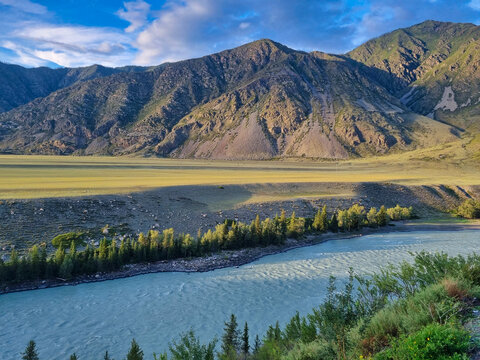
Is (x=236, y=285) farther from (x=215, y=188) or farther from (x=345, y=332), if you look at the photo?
(x=215, y=188)

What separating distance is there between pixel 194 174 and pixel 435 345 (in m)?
89.2

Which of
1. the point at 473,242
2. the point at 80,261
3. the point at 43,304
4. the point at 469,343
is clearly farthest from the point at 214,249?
the point at 473,242

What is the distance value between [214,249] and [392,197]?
50057 mm

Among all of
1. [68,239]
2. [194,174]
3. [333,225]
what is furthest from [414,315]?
[194,174]

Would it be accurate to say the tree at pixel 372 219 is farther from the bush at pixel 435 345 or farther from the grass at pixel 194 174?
the bush at pixel 435 345

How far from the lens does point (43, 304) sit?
73.9 feet

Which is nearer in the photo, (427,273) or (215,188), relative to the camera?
(427,273)

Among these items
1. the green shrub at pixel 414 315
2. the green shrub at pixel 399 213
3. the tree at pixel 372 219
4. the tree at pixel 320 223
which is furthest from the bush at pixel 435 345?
the green shrub at pixel 399 213

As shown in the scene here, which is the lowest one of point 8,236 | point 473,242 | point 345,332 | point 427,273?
point 473,242

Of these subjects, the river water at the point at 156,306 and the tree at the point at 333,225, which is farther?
the tree at the point at 333,225

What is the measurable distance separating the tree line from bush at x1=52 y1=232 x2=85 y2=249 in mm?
92

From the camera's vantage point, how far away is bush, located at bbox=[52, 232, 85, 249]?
3138 centimetres

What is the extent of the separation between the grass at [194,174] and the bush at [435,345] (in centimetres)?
4789

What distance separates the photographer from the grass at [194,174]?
5253 cm
